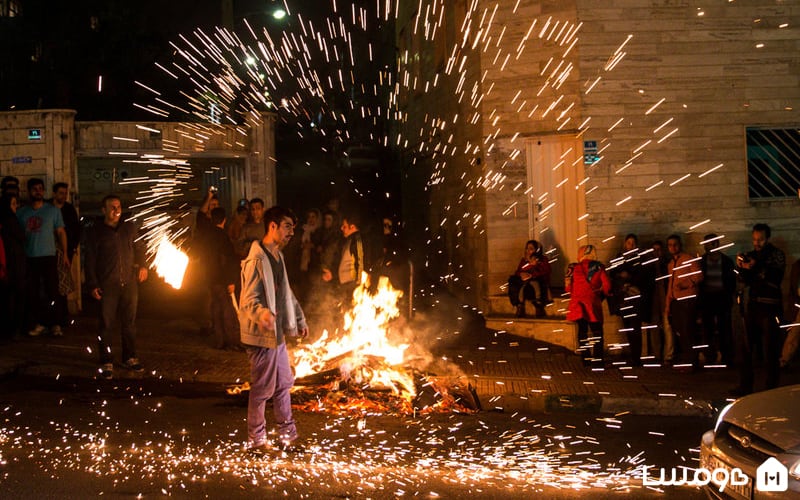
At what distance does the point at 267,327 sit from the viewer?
20.2 feet

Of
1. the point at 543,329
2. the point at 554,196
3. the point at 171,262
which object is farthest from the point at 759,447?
the point at 171,262

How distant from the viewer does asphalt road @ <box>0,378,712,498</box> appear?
543cm

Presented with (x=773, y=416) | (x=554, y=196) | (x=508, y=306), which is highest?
(x=554, y=196)

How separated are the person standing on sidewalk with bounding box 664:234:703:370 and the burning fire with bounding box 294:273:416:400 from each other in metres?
3.94

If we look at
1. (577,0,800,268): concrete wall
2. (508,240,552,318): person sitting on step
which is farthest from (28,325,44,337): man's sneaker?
(577,0,800,268): concrete wall

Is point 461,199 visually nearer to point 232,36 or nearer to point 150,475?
point 150,475

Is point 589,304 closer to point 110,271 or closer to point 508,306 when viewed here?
point 508,306

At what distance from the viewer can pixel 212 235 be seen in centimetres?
1062

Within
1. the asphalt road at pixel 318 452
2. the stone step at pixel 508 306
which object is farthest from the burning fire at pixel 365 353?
the stone step at pixel 508 306

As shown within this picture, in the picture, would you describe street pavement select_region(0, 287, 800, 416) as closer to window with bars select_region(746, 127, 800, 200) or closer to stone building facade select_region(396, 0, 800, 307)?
stone building facade select_region(396, 0, 800, 307)

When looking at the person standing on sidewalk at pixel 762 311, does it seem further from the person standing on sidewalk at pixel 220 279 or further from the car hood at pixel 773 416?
the person standing on sidewalk at pixel 220 279

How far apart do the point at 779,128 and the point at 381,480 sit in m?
9.92

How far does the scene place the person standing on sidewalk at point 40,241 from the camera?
10.8 m

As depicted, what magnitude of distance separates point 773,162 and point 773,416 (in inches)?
347
